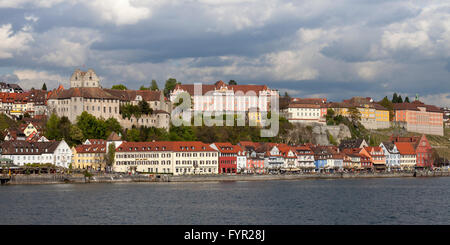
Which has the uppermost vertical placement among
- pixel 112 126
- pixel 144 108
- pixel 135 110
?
pixel 144 108

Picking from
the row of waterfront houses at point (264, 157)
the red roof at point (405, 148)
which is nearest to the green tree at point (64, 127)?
the row of waterfront houses at point (264, 157)

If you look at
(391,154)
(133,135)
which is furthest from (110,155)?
(391,154)

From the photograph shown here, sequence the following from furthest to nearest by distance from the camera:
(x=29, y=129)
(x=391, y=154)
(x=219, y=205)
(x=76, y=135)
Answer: (x=391, y=154), (x=29, y=129), (x=76, y=135), (x=219, y=205)

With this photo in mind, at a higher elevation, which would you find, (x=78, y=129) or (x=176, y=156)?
(x=78, y=129)

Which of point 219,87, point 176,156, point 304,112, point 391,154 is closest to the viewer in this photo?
point 176,156

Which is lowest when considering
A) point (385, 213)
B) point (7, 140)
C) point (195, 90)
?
point (385, 213)

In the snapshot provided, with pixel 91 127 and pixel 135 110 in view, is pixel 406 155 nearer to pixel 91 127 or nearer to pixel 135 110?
pixel 135 110

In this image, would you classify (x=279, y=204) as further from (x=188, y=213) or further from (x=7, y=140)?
(x=7, y=140)

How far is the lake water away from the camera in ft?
141

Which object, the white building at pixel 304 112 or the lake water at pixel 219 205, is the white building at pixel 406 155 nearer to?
Result: the white building at pixel 304 112

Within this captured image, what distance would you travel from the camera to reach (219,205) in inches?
2004

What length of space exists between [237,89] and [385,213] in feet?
244

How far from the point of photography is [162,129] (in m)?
99.4
